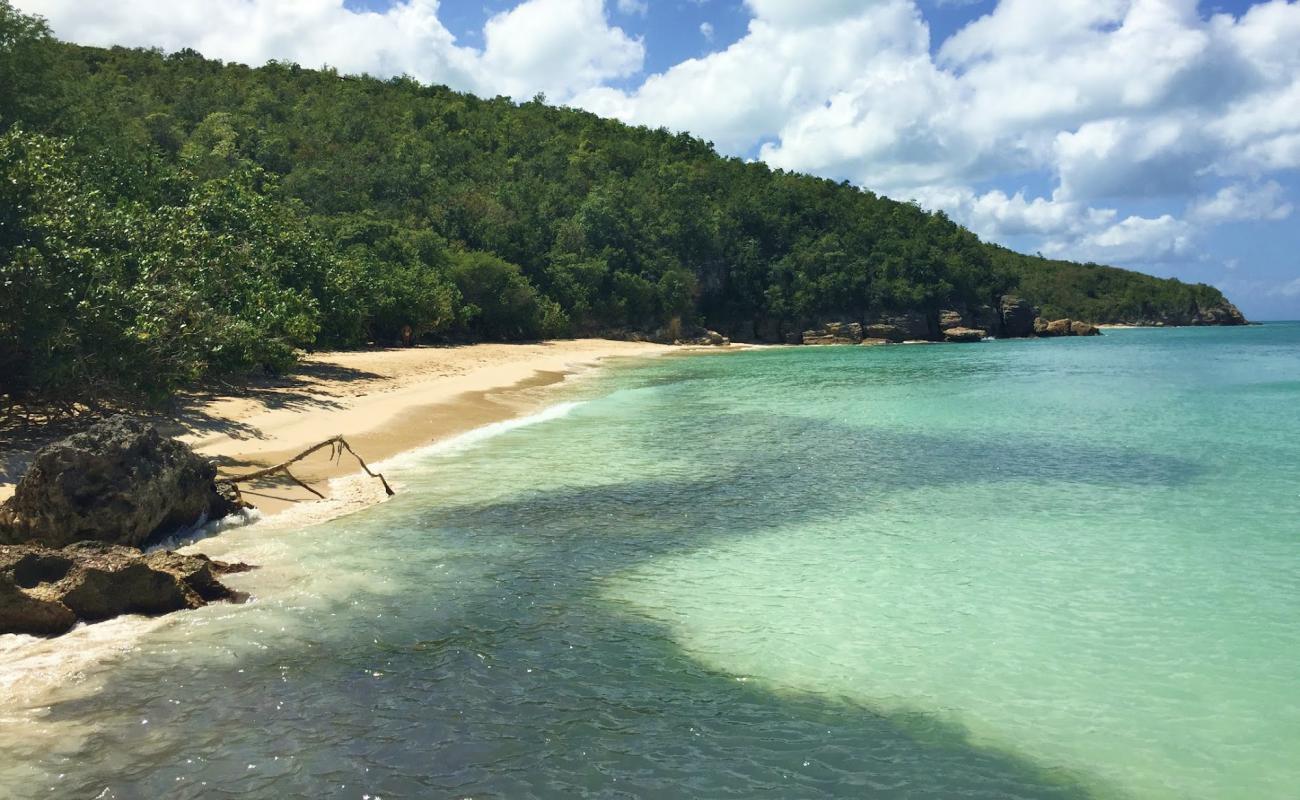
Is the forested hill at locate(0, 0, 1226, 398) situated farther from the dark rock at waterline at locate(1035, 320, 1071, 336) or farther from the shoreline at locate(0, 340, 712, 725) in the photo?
the dark rock at waterline at locate(1035, 320, 1071, 336)

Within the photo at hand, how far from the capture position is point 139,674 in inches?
262

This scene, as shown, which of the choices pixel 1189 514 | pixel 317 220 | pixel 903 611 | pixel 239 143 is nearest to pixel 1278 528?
pixel 1189 514

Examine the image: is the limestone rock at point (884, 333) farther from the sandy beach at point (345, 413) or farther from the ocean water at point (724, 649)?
the ocean water at point (724, 649)

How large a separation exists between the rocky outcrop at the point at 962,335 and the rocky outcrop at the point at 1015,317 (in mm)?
9670

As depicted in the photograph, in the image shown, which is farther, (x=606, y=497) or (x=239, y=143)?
(x=239, y=143)

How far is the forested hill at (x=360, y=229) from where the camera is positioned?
1467cm

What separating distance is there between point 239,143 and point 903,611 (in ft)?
216

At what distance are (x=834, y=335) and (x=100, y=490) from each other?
81185 mm

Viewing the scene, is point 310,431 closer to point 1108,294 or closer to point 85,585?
point 85,585

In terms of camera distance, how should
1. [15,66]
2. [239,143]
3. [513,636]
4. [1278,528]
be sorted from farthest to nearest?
[239,143] → [15,66] → [1278,528] → [513,636]

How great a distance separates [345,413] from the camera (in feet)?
69.5

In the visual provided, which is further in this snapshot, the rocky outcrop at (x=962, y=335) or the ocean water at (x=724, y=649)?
the rocky outcrop at (x=962, y=335)

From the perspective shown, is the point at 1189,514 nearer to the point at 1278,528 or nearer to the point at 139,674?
the point at 1278,528

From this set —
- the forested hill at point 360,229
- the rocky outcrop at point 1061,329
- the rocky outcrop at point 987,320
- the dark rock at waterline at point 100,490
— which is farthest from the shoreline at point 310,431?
the rocky outcrop at point 1061,329
